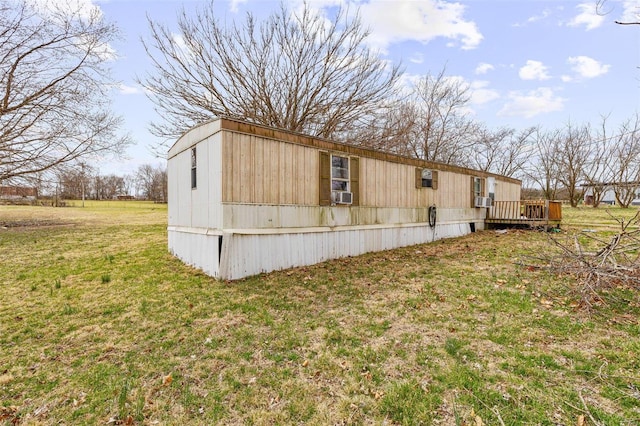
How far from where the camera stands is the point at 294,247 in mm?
7480

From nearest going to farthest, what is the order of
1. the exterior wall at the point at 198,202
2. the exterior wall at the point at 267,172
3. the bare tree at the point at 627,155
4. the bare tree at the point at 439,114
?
the exterior wall at the point at 267,172
the exterior wall at the point at 198,202
the bare tree at the point at 627,155
the bare tree at the point at 439,114

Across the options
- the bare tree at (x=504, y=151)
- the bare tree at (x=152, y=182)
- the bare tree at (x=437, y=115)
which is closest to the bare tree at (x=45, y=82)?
the bare tree at (x=437, y=115)

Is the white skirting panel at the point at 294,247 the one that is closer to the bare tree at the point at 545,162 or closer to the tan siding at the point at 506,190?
the tan siding at the point at 506,190

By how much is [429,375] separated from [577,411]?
112 centimetres

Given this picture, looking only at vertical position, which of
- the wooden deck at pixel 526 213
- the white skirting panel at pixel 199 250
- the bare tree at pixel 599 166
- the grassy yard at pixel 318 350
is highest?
the bare tree at pixel 599 166

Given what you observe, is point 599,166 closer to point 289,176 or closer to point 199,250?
point 289,176

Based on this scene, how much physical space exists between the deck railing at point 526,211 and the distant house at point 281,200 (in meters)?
5.26

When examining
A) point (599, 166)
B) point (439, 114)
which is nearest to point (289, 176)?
point (439, 114)

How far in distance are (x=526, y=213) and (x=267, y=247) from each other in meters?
12.6

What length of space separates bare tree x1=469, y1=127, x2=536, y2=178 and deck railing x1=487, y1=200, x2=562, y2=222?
1308 centimetres

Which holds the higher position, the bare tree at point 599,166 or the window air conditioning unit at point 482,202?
the bare tree at point 599,166

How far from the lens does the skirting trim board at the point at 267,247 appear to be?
21.2 feet

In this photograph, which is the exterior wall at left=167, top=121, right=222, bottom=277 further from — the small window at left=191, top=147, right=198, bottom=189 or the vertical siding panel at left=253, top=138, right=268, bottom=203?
the vertical siding panel at left=253, top=138, right=268, bottom=203

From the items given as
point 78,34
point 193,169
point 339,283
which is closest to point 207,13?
point 78,34
